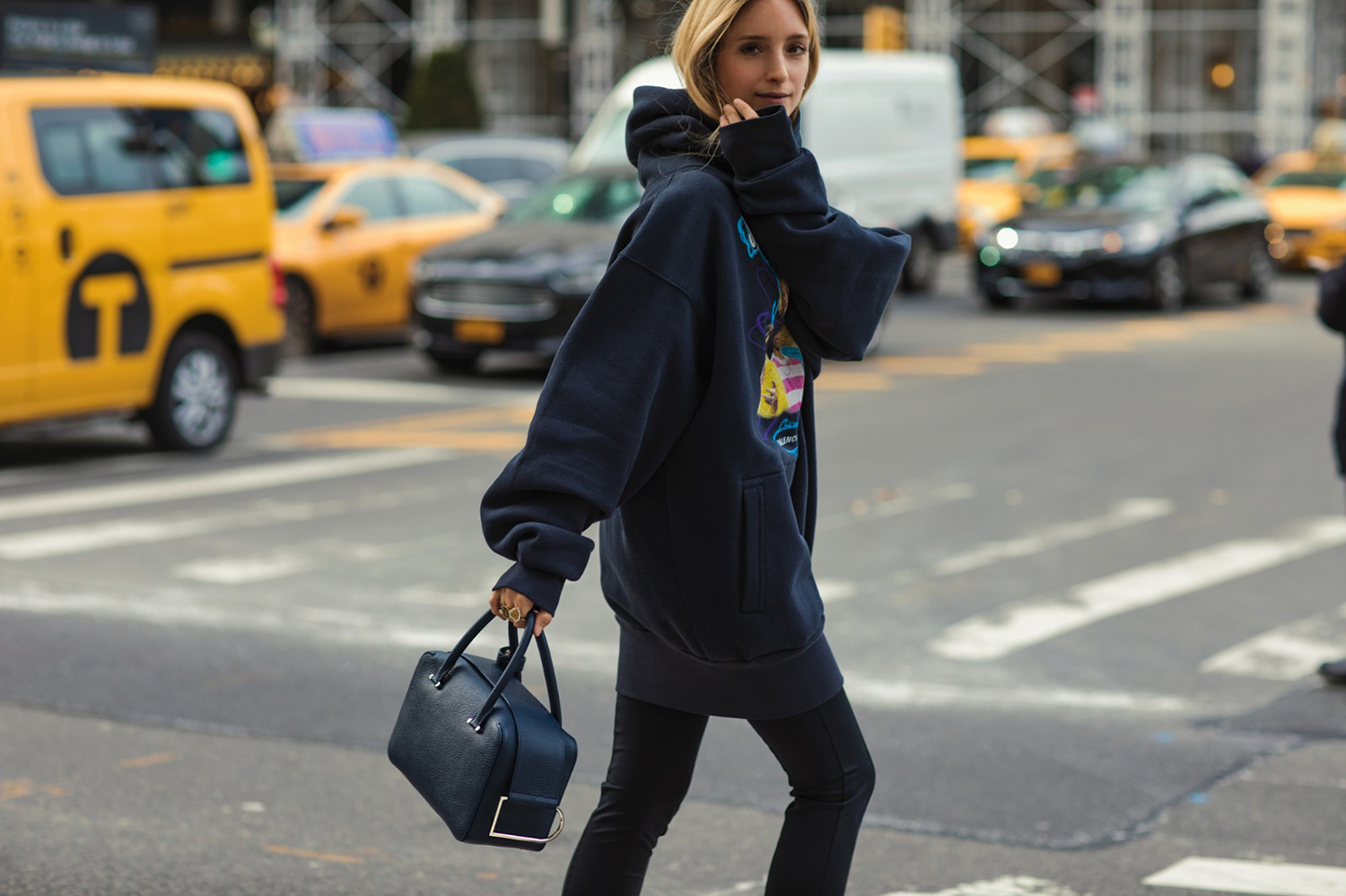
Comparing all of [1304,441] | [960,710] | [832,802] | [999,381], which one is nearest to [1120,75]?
[999,381]

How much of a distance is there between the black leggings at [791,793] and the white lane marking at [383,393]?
34.6 ft

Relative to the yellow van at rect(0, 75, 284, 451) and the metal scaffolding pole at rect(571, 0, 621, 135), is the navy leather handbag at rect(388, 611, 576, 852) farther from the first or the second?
the metal scaffolding pole at rect(571, 0, 621, 135)

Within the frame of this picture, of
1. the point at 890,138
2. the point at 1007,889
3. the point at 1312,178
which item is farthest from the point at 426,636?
the point at 1312,178

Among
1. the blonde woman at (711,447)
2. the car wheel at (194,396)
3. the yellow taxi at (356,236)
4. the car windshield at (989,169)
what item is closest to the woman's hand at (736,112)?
the blonde woman at (711,447)

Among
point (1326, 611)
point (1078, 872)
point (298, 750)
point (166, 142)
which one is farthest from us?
point (166, 142)

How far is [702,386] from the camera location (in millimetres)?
2779

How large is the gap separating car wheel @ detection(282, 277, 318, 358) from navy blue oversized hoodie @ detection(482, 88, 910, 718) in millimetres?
13801

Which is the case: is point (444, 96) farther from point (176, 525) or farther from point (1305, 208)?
point (176, 525)

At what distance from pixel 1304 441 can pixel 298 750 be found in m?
8.26

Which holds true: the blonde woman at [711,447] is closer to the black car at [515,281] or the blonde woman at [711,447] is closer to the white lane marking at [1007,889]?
the white lane marking at [1007,889]

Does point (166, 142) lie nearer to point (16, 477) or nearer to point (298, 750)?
point (16, 477)

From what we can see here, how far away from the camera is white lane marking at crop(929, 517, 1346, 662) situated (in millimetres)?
6871

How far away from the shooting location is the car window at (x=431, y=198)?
1714 cm

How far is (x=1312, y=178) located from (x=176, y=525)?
866 inches
